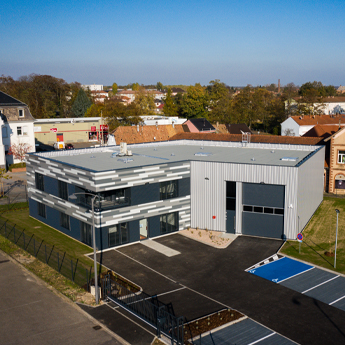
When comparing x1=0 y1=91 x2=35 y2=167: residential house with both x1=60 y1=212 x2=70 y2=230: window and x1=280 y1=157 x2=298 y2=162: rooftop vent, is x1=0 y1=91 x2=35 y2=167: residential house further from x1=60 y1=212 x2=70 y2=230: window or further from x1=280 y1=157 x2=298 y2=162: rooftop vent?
x1=280 y1=157 x2=298 y2=162: rooftop vent

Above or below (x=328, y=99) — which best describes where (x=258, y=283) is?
below

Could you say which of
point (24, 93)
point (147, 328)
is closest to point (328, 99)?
point (24, 93)

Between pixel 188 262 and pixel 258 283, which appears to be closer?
pixel 258 283

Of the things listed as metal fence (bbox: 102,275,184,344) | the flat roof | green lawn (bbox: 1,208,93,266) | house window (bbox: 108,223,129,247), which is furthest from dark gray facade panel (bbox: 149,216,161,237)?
metal fence (bbox: 102,275,184,344)

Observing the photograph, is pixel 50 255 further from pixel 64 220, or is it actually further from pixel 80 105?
pixel 80 105

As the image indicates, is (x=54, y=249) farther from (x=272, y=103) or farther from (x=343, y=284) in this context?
(x=272, y=103)
